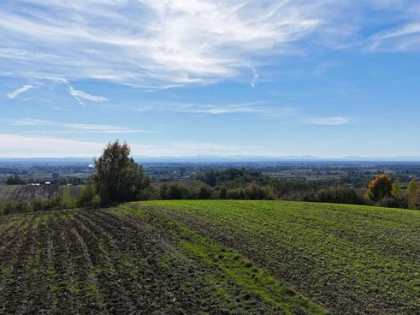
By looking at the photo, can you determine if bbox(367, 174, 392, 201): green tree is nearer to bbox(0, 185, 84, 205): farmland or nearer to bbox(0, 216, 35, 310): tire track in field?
bbox(0, 185, 84, 205): farmland

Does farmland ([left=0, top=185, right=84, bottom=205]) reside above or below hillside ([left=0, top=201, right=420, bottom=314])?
below

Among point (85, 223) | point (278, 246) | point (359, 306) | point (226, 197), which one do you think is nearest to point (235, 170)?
point (226, 197)

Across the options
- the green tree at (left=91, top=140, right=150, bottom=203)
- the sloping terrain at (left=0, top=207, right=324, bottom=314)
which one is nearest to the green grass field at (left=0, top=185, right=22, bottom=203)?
the green tree at (left=91, top=140, right=150, bottom=203)

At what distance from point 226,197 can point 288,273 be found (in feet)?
175

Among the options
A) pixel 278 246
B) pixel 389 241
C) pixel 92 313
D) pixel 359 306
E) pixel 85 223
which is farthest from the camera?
pixel 85 223

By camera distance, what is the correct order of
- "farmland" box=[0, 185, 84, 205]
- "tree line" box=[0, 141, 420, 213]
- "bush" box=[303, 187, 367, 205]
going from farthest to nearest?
"farmland" box=[0, 185, 84, 205]
"bush" box=[303, 187, 367, 205]
"tree line" box=[0, 141, 420, 213]

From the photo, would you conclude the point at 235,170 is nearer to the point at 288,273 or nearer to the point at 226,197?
the point at 226,197

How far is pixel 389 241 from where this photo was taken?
26.0 metres

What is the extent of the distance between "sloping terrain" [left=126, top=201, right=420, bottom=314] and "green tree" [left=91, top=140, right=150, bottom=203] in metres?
27.3

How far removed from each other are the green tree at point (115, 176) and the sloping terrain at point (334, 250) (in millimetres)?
27330

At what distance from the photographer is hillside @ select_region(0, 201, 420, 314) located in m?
14.9

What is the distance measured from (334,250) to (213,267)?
24.2ft

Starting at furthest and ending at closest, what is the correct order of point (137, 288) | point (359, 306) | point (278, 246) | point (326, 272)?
point (278, 246) → point (326, 272) → point (137, 288) → point (359, 306)

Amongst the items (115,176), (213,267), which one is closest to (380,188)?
(115,176)
